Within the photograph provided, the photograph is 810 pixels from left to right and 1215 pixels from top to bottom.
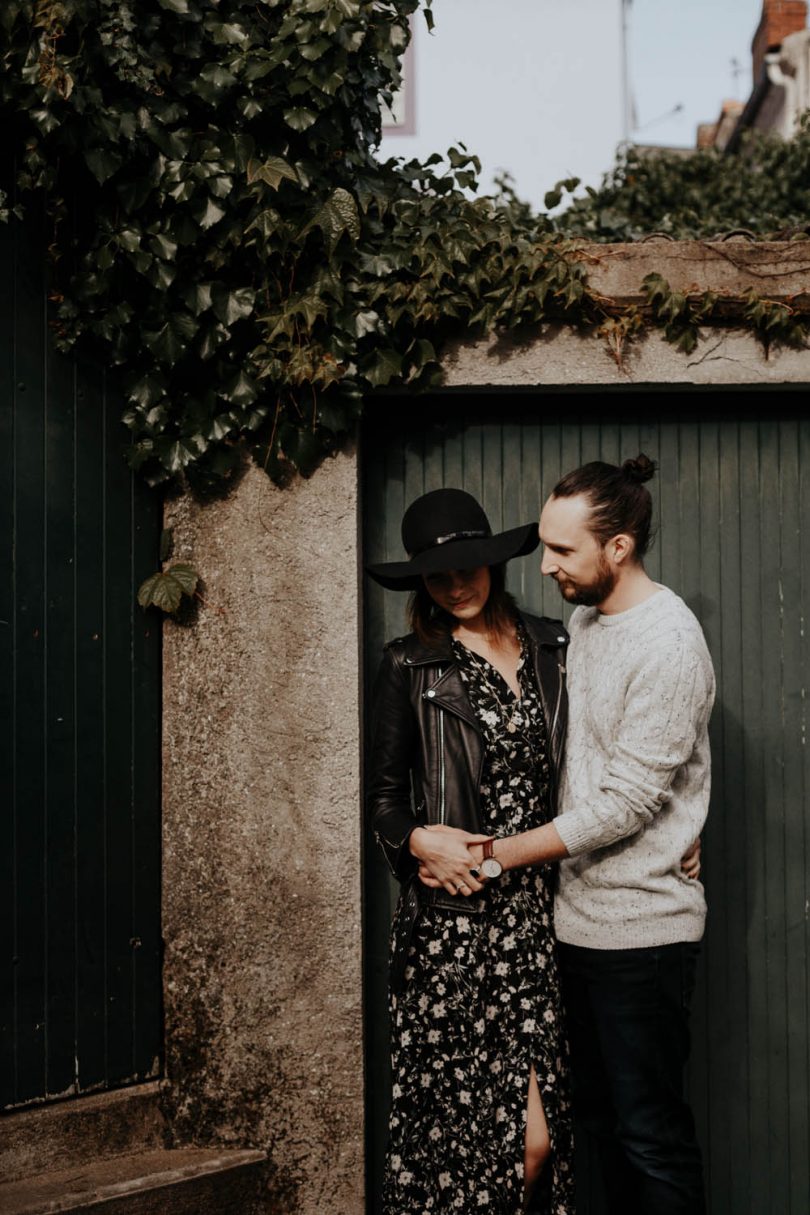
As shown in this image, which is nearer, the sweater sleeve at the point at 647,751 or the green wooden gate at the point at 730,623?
the sweater sleeve at the point at 647,751

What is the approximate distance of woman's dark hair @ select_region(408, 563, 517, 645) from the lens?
3006 mm

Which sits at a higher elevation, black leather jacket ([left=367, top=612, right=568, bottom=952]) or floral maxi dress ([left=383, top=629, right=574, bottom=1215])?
black leather jacket ([left=367, top=612, right=568, bottom=952])

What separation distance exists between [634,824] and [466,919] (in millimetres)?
527

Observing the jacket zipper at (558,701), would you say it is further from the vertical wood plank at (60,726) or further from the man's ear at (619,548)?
the vertical wood plank at (60,726)

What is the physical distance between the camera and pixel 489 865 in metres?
2.69

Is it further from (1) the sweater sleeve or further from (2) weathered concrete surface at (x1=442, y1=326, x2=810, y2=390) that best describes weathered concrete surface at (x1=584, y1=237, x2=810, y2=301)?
(1) the sweater sleeve

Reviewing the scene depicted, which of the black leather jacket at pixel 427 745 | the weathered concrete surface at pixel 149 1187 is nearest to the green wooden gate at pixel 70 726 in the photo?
the weathered concrete surface at pixel 149 1187

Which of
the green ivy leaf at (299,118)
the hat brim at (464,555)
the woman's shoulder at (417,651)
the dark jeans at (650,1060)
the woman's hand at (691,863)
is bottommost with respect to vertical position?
the dark jeans at (650,1060)

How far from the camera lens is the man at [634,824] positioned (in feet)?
8.78

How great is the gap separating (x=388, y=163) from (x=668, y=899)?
249cm

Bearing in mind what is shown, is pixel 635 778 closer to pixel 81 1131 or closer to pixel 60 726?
pixel 60 726

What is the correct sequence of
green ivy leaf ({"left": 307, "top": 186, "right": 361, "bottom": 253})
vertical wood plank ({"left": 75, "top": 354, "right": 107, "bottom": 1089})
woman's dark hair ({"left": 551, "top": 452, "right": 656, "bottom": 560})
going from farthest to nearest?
vertical wood plank ({"left": 75, "top": 354, "right": 107, "bottom": 1089}) < green ivy leaf ({"left": 307, "top": 186, "right": 361, "bottom": 253}) < woman's dark hair ({"left": 551, "top": 452, "right": 656, "bottom": 560})

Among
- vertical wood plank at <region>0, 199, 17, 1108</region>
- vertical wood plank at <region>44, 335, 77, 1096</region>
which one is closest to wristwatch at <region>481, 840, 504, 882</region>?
vertical wood plank at <region>44, 335, 77, 1096</region>

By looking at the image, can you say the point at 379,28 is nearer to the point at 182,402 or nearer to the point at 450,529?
the point at 182,402
